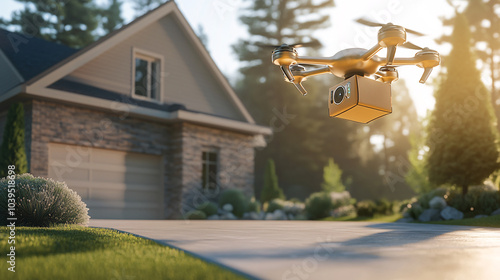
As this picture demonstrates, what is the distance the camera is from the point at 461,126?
41.3 ft

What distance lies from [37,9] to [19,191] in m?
22.8

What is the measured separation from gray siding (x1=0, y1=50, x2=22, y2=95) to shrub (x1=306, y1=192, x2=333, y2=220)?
390 inches

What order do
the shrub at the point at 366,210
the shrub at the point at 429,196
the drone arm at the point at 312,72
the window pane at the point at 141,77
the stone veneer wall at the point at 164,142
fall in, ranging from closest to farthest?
the drone arm at the point at 312,72 → the stone veneer wall at the point at 164,142 → the shrub at the point at 429,196 → the window pane at the point at 141,77 → the shrub at the point at 366,210

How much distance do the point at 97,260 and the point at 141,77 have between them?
11.5 metres

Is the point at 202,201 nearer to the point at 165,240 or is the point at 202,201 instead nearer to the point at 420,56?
the point at 165,240

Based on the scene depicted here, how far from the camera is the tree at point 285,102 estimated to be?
31.1 meters

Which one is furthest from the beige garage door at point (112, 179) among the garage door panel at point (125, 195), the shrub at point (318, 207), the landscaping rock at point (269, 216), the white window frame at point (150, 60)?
the shrub at point (318, 207)

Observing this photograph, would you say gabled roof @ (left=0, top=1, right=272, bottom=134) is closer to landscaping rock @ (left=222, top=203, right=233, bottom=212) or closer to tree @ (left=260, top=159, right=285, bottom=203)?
landscaping rock @ (left=222, top=203, right=233, bottom=212)

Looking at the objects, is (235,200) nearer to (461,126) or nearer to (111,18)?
(461,126)

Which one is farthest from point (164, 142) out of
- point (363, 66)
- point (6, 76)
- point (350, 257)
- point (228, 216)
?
point (363, 66)

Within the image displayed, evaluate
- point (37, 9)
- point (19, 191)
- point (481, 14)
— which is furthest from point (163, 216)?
point (481, 14)

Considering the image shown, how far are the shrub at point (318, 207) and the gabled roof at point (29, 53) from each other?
372 inches

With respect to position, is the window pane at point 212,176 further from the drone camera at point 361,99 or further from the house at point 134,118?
the drone camera at point 361,99

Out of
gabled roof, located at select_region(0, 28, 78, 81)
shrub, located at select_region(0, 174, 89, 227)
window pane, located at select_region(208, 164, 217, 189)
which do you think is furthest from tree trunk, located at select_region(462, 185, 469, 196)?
gabled roof, located at select_region(0, 28, 78, 81)
